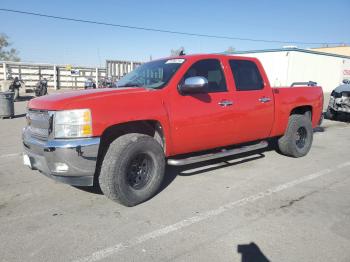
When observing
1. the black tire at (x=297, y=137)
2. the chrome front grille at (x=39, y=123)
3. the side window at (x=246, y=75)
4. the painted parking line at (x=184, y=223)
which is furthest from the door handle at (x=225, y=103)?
the chrome front grille at (x=39, y=123)

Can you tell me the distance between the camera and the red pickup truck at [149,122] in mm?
3828

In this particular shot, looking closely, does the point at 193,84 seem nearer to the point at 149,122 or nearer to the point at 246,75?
the point at 149,122

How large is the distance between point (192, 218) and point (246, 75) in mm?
2890

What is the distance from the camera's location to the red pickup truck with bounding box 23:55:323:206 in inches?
151

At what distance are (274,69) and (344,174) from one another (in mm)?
26942

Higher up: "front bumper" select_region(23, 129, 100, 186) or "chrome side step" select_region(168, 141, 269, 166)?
"front bumper" select_region(23, 129, 100, 186)

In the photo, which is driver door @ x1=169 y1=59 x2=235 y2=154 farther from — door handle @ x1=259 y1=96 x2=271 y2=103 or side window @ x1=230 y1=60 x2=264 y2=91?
door handle @ x1=259 y1=96 x2=271 y2=103

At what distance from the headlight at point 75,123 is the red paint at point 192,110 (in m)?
0.06

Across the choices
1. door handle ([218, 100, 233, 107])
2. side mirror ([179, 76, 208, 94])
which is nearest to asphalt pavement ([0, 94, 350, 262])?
door handle ([218, 100, 233, 107])

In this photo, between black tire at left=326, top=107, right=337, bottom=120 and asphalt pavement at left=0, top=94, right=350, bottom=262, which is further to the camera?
black tire at left=326, top=107, right=337, bottom=120

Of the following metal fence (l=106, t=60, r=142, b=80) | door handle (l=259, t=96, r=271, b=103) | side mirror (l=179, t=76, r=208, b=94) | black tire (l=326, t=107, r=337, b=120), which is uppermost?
metal fence (l=106, t=60, r=142, b=80)

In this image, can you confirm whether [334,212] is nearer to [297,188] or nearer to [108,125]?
[297,188]

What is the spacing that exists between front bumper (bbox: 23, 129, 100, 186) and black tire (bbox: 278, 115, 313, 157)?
414 cm

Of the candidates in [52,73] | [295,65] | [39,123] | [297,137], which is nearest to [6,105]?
[39,123]
